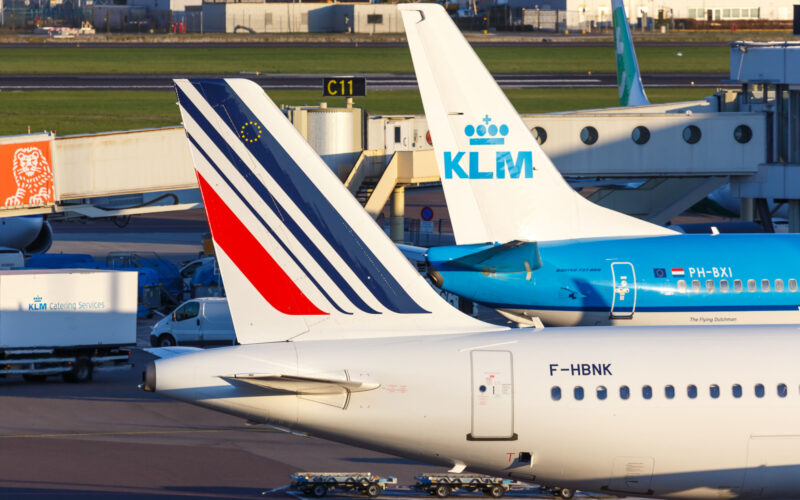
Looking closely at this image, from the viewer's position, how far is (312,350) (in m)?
20.0

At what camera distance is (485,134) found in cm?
3459

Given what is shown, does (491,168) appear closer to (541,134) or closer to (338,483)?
(338,483)

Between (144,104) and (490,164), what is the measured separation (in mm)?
88401

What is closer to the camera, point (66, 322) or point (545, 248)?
point (545, 248)

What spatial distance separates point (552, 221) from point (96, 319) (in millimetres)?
14745

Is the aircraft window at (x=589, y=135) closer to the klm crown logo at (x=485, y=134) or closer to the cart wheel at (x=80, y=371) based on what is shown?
the klm crown logo at (x=485, y=134)

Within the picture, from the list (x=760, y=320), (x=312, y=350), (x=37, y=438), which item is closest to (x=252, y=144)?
(x=312, y=350)

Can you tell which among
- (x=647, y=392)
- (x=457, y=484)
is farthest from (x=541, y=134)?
(x=647, y=392)

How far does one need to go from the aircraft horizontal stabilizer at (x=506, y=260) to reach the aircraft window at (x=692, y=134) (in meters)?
16.4

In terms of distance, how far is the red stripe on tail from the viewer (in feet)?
64.2

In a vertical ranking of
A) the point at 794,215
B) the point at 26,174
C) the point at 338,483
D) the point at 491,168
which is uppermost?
the point at 491,168

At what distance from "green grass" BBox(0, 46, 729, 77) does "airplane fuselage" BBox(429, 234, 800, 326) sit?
107 meters

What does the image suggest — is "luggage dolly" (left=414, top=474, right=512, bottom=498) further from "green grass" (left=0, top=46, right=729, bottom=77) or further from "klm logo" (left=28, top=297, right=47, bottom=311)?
"green grass" (left=0, top=46, right=729, bottom=77)

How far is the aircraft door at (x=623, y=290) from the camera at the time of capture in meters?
32.5
